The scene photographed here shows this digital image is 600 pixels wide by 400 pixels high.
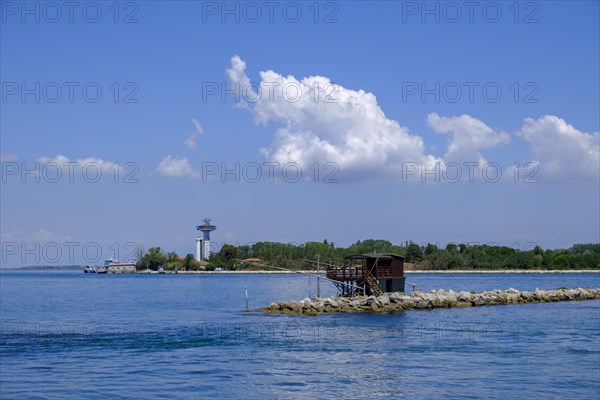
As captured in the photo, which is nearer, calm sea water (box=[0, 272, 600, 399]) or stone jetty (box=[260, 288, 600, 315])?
calm sea water (box=[0, 272, 600, 399])

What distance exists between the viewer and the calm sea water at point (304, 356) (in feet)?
92.4

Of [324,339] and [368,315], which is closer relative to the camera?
[324,339]

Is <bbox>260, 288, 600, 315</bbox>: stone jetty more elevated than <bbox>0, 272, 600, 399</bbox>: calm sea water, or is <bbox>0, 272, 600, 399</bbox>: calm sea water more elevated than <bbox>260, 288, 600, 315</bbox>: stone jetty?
<bbox>260, 288, 600, 315</bbox>: stone jetty

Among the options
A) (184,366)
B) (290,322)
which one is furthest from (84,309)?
(184,366)

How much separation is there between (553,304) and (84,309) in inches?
1814

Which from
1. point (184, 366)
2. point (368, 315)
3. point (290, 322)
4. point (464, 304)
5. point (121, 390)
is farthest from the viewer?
point (464, 304)

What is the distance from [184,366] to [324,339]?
36.0ft

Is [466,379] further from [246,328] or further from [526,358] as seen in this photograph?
Answer: [246,328]

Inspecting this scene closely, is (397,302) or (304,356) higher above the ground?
(397,302)

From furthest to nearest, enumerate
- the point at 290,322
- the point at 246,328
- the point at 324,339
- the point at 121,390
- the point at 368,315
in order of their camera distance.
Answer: the point at 368,315
the point at 290,322
the point at 246,328
the point at 324,339
the point at 121,390

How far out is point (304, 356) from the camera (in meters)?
35.8

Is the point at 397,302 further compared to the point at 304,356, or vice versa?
the point at 397,302

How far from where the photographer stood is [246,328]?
48.6 metres

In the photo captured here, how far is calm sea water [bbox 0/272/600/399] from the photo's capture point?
92.4 feet
